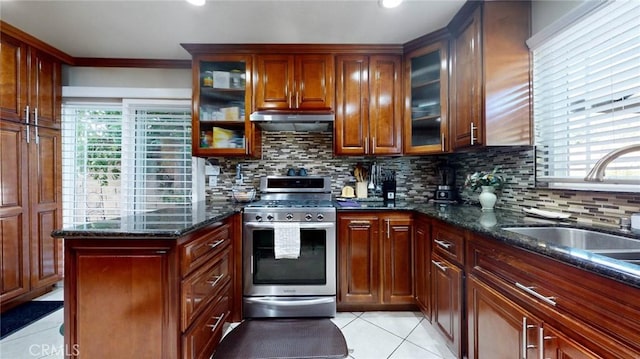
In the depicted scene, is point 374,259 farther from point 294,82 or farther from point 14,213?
point 14,213

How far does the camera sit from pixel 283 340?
1.83 m

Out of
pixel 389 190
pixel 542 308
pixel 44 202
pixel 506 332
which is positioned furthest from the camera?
pixel 389 190

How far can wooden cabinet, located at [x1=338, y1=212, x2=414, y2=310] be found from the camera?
2.17m

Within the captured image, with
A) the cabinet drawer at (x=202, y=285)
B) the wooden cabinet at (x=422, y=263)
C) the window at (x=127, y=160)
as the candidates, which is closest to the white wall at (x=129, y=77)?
the window at (x=127, y=160)

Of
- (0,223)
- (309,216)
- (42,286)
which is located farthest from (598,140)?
(42,286)

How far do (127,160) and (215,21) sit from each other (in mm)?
1713

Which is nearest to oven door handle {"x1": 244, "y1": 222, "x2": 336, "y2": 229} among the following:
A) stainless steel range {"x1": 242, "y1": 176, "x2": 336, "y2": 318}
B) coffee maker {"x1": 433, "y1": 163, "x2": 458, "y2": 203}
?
stainless steel range {"x1": 242, "y1": 176, "x2": 336, "y2": 318}

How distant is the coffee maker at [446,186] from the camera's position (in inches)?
98.7

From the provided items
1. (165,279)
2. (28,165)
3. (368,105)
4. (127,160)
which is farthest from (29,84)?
(368,105)

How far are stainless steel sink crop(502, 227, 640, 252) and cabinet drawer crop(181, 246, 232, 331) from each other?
1654 millimetres

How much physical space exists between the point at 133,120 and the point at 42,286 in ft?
5.79

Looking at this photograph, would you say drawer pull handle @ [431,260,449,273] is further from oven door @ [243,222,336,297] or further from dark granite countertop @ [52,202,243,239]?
dark granite countertop @ [52,202,243,239]

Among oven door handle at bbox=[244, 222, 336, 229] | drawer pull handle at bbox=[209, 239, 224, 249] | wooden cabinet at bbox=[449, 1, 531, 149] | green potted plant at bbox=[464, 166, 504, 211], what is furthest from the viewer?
oven door handle at bbox=[244, 222, 336, 229]

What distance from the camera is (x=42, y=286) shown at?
7.93 ft
